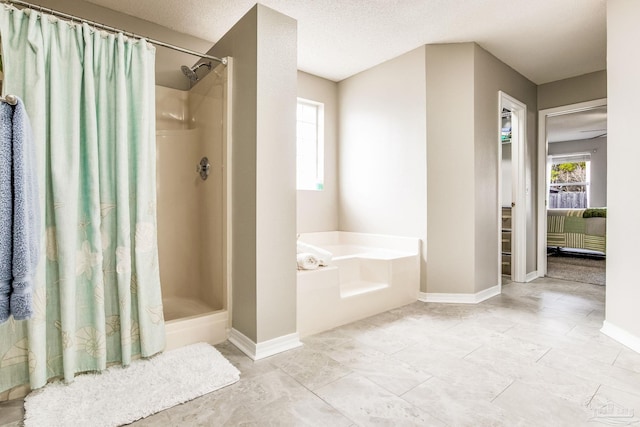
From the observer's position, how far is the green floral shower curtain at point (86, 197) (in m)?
1.47

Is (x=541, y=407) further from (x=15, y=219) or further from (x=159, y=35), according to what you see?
(x=159, y=35)

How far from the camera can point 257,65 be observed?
1.88 metres

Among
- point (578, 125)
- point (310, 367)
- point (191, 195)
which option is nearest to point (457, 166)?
point (310, 367)

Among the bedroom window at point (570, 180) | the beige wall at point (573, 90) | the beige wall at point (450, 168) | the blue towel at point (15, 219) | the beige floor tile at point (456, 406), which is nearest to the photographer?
the blue towel at point (15, 219)

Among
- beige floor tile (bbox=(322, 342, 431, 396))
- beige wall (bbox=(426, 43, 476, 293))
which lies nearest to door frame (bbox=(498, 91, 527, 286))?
beige wall (bbox=(426, 43, 476, 293))

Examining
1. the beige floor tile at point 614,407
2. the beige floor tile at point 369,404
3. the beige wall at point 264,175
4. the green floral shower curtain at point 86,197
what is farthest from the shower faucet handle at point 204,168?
the beige floor tile at point 614,407

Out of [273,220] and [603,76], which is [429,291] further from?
[603,76]

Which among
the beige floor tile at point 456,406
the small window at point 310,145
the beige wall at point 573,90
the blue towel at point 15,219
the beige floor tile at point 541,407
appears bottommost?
the beige floor tile at point 541,407

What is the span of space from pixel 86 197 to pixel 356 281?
2.04 m

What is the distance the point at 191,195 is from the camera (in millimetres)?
2631

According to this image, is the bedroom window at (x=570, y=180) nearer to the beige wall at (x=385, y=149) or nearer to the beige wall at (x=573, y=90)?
the beige wall at (x=573, y=90)

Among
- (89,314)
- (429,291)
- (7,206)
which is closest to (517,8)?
(429,291)

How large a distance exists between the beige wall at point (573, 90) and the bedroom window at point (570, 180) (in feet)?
15.7

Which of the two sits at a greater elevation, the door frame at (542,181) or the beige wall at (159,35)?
the beige wall at (159,35)
